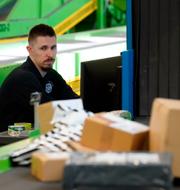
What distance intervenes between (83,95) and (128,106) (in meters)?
0.33

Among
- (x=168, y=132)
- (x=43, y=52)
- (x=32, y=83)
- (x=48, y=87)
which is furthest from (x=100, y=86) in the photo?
(x=168, y=132)

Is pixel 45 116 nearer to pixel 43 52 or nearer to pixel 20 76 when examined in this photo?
pixel 20 76

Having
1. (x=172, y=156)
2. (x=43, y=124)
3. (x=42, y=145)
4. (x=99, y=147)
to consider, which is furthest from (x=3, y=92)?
(x=172, y=156)

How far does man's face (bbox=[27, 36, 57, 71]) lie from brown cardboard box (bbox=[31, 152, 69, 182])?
1.86 m

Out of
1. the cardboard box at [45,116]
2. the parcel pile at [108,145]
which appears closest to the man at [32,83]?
the cardboard box at [45,116]

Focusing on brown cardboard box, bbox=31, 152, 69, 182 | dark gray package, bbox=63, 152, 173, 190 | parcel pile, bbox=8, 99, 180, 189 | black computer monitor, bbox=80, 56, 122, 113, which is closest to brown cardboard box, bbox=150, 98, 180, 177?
parcel pile, bbox=8, 99, 180, 189

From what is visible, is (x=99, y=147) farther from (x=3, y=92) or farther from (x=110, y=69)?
(x=3, y=92)

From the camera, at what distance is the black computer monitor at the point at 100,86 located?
2852mm

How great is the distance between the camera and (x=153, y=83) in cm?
264

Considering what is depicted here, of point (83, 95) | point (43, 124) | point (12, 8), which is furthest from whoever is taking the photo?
point (12, 8)

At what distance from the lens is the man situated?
10.9 ft

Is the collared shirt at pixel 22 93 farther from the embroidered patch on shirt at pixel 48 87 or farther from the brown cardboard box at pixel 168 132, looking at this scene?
the brown cardboard box at pixel 168 132

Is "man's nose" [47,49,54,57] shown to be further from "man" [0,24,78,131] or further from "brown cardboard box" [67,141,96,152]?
"brown cardboard box" [67,141,96,152]

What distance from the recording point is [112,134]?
1646 mm
